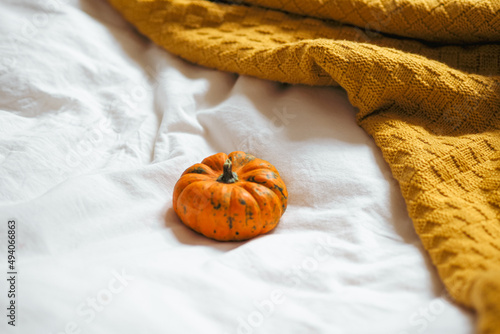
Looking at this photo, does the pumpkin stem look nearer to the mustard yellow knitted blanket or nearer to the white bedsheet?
the white bedsheet

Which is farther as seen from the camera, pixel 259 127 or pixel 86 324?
pixel 259 127

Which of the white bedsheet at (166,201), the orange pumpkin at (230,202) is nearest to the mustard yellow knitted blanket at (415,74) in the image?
the white bedsheet at (166,201)

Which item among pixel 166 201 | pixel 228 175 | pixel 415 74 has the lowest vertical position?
pixel 166 201

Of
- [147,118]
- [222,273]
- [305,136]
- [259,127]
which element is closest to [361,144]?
[305,136]

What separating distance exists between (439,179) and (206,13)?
785 millimetres

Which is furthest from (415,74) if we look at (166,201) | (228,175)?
(166,201)

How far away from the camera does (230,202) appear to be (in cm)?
73

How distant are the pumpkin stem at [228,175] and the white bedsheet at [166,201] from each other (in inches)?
4.8

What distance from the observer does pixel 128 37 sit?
1212 mm

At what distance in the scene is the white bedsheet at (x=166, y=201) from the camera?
1.90ft

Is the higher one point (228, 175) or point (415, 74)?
point (415, 74)

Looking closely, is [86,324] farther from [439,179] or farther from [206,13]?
[206,13]

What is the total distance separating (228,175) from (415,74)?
0.45 meters

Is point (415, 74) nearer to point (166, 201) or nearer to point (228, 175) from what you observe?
point (228, 175)
